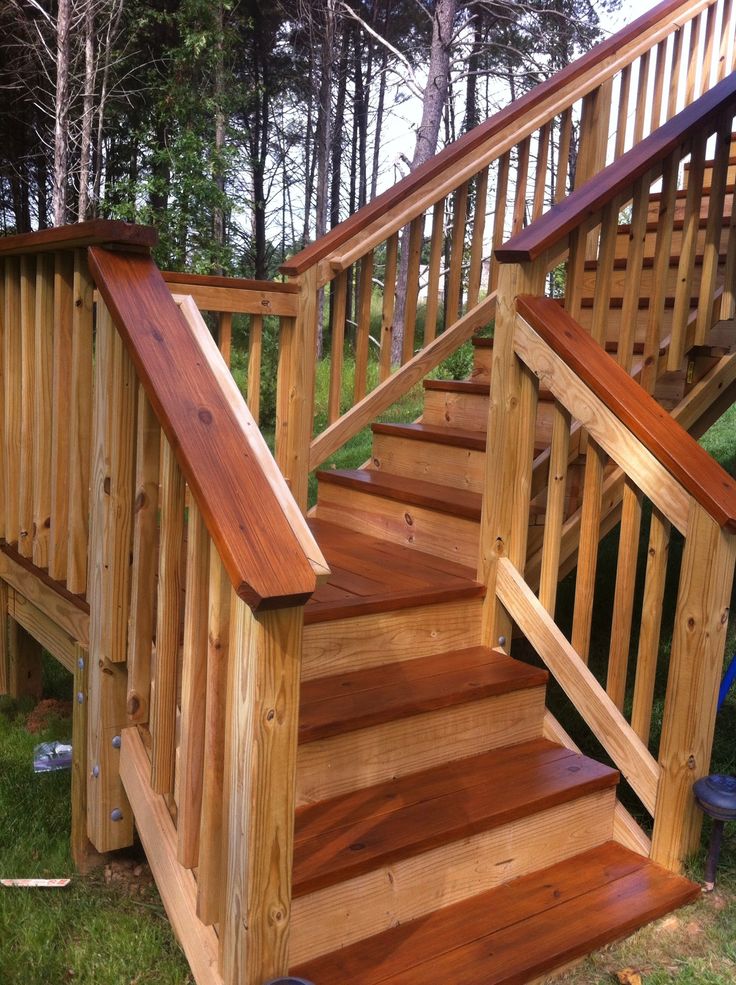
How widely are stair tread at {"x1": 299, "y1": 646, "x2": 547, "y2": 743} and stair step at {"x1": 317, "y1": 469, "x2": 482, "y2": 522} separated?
1.84 ft

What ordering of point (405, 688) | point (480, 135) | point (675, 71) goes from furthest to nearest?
point (675, 71), point (480, 135), point (405, 688)

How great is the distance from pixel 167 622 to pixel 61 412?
99 cm

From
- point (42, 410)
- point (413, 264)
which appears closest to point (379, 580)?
point (42, 410)

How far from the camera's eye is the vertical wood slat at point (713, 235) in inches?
131

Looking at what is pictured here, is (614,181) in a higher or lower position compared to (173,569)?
higher

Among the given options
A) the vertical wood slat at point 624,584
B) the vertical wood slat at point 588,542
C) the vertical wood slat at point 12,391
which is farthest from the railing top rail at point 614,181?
the vertical wood slat at point 12,391

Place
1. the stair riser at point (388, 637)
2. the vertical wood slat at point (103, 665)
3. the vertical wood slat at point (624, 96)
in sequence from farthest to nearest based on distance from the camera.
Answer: the vertical wood slat at point (624, 96)
the stair riser at point (388, 637)
the vertical wood slat at point (103, 665)

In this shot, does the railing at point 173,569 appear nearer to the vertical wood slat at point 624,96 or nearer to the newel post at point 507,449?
the newel post at point 507,449

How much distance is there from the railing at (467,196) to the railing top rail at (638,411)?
0.88m

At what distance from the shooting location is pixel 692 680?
237 centimetres

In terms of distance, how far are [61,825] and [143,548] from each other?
3.80 feet

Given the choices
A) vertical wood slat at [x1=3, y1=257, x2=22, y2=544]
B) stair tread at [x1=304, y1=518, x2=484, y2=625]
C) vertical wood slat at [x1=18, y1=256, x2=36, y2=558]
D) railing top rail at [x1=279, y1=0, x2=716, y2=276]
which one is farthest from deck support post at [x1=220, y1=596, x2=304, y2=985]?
railing top rail at [x1=279, y1=0, x2=716, y2=276]

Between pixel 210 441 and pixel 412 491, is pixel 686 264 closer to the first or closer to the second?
pixel 412 491

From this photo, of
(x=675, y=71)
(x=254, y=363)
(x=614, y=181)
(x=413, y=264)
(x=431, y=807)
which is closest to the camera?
(x=431, y=807)
